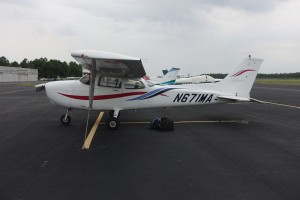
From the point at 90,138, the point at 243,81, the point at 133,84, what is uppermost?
the point at 243,81

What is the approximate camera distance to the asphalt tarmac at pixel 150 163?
15.2 ft

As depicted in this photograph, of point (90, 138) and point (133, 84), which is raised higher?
point (133, 84)

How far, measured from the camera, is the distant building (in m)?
104

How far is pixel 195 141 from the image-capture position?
8.29 meters

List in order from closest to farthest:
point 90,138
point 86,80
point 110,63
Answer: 1. point 90,138
2. point 110,63
3. point 86,80

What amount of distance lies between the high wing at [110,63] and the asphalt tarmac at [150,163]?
1880 millimetres

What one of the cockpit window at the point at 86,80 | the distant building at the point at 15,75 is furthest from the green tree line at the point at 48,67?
the cockpit window at the point at 86,80

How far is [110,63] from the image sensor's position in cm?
945

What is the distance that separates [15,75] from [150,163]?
→ 388ft

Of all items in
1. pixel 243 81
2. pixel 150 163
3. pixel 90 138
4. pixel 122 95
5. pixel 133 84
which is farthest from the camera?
pixel 243 81

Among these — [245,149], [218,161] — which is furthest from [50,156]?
[245,149]

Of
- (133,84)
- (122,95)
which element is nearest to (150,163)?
(122,95)

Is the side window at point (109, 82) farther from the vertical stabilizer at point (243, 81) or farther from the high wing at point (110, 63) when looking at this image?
the vertical stabilizer at point (243, 81)

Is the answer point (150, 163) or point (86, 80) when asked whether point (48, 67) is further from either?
point (150, 163)
